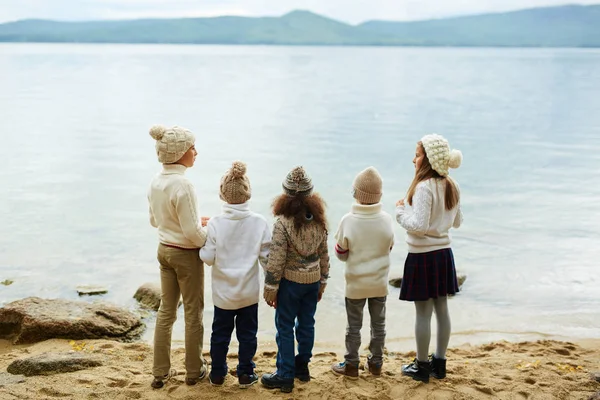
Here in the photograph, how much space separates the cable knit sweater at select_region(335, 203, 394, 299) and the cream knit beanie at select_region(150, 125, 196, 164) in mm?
1194

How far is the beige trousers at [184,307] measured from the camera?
Result: 4.71 metres

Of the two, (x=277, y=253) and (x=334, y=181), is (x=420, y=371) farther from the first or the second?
(x=334, y=181)

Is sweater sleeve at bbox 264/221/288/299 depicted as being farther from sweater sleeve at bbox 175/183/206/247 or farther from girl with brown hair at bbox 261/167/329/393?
sweater sleeve at bbox 175/183/206/247

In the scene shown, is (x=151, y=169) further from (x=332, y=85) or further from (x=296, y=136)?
(x=332, y=85)

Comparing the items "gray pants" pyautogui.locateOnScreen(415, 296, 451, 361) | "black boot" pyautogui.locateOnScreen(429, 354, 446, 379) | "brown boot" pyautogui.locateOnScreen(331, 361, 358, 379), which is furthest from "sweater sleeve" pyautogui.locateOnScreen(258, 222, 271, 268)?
"black boot" pyautogui.locateOnScreen(429, 354, 446, 379)

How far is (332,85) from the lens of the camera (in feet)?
151

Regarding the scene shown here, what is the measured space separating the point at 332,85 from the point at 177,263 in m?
42.2

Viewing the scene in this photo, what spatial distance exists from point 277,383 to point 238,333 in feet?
1.42

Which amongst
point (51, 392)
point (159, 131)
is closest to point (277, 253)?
point (159, 131)

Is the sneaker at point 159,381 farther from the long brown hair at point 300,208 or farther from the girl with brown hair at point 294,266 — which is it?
the long brown hair at point 300,208

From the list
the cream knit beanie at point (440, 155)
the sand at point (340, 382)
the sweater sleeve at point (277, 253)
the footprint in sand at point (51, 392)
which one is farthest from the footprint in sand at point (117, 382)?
the cream knit beanie at point (440, 155)

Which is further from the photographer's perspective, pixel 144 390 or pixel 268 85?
pixel 268 85

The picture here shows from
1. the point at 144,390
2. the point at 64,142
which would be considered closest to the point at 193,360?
the point at 144,390

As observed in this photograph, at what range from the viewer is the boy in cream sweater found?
475cm
